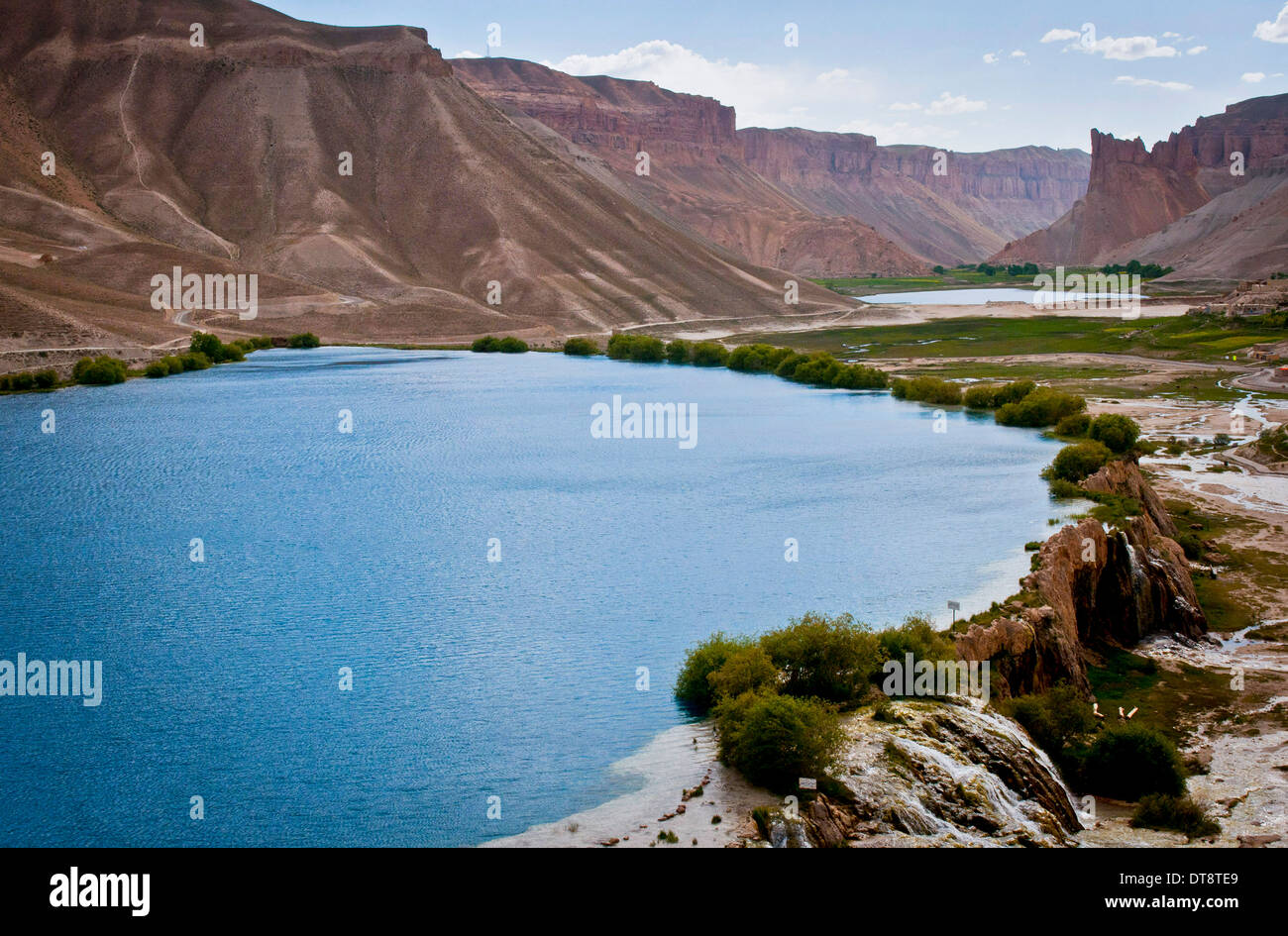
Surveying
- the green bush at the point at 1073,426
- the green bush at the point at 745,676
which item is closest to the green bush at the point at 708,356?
the green bush at the point at 1073,426

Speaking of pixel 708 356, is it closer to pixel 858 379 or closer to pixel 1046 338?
pixel 858 379

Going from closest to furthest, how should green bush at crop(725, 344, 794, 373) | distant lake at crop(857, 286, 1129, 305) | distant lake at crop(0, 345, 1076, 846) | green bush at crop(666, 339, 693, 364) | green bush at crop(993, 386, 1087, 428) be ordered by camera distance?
distant lake at crop(0, 345, 1076, 846)
green bush at crop(993, 386, 1087, 428)
green bush at crop(725, 344, 794, 373)
green bush at crop(666, 339, 693, 364)
distant lake at crop(857, 286, 1129, 305)

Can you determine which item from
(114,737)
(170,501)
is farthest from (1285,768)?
(170,501)

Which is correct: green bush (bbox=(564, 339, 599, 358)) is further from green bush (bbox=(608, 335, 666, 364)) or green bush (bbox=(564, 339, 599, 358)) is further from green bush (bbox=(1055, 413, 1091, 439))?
green bush (bbox=(1055, 413, 1091, 439))

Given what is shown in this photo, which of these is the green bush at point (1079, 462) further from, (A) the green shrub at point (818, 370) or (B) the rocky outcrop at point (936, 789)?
(A) the green shrub at point (818, 370)

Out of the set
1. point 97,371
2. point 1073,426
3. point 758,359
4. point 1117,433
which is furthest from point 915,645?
point 758,359

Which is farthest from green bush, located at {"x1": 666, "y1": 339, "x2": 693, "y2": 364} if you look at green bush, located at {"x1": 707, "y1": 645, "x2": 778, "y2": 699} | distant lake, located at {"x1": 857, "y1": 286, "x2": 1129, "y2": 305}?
distant lake, located at {"x1": 857, "y1": 286, "x2": 1129, "y2": 305}

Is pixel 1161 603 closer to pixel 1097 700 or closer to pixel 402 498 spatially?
pixel 1097 700
